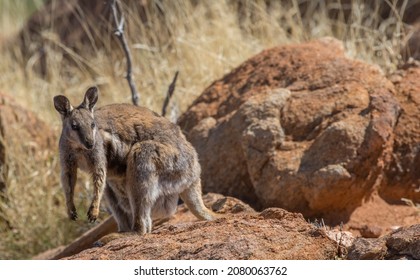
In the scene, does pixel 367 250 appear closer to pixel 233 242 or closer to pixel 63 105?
pixel 233 242

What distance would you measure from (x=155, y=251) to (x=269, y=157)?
220cm

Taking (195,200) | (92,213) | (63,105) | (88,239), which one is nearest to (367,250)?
(195,200)

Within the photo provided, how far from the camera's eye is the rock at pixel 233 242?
17.3 ft

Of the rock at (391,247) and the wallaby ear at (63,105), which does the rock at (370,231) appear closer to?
the rock at (391,247)

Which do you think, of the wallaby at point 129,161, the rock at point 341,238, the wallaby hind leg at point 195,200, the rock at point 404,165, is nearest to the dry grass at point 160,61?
the rock at point 404,165

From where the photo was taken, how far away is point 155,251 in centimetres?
545

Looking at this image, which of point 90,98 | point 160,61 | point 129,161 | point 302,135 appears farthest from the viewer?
point 160,61

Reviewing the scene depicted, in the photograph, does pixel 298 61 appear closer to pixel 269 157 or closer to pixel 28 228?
pixel 269 157

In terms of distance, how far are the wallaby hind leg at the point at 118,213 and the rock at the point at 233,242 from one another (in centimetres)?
91

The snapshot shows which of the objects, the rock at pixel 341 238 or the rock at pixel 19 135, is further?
the rock at pixel 19 135

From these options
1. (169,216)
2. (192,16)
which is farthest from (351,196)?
(192,16)

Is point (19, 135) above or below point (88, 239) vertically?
above

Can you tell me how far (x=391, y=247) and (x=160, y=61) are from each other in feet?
19.7

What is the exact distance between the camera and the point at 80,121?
20.7 ft
